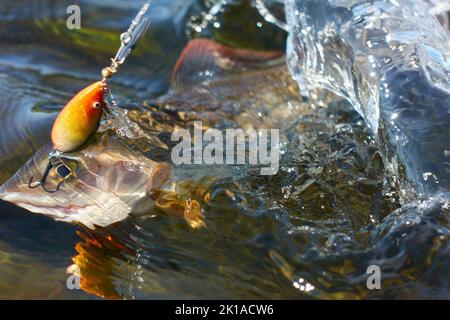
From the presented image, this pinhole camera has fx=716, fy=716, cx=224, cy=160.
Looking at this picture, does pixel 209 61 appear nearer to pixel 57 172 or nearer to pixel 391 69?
pixel 391 69

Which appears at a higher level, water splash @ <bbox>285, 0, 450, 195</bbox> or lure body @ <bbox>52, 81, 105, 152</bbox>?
water splash @ <bbox>285, 0, 450, 195</bbox>

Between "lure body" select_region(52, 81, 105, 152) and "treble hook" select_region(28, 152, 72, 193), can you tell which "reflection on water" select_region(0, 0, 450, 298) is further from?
"lure body" select_region(52, 81, 105, 152)

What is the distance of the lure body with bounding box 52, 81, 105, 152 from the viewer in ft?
7.05

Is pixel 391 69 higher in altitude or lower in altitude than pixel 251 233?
higher

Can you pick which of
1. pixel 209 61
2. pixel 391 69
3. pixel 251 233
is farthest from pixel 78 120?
pixel 209 61

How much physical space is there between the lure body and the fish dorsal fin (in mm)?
1441

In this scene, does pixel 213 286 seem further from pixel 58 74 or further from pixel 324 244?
pixel 58 74

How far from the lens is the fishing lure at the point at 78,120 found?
215cm

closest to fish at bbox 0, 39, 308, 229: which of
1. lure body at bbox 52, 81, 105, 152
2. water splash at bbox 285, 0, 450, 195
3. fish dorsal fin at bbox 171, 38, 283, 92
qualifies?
lure body at bbox 52, 81, 105, 152

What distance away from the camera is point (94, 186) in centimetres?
227

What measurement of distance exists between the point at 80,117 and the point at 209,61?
5.77ft

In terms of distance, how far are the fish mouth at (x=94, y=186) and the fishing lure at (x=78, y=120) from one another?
0.07 ft

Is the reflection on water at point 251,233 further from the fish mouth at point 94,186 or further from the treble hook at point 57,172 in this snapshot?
the treble hook at point 57,172

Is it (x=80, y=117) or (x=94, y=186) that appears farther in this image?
(x=94, y=186)
